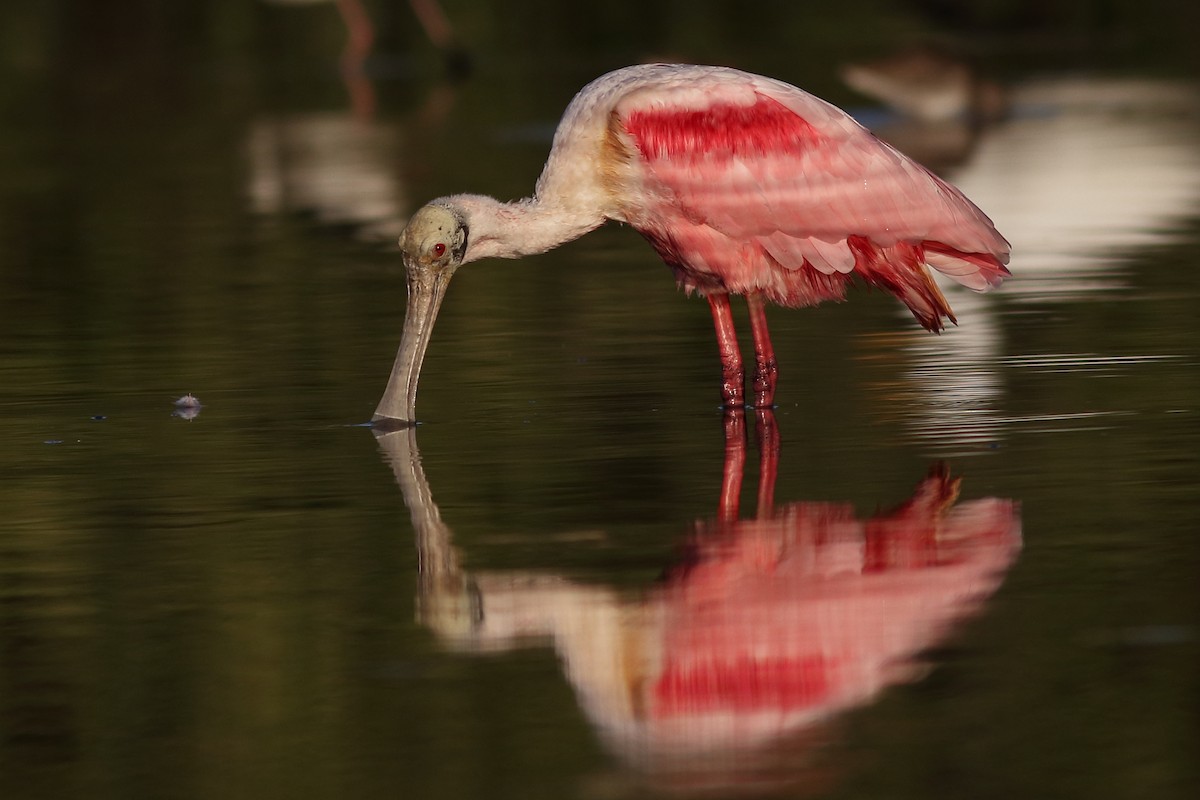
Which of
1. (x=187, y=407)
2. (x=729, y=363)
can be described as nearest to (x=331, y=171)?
(x=187, y=407)

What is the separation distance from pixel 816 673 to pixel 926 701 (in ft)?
0.97

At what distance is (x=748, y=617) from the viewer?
6.54 meters

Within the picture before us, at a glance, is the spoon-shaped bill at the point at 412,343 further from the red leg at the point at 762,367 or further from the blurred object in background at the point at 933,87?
the blurred object in background at the point at 933,87

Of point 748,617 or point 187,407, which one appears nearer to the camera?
point 748,617

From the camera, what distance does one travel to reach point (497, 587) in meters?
7.06

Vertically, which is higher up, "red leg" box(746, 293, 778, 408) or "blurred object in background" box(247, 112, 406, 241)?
"blurred object in background" box(247, 112, 406, 241)

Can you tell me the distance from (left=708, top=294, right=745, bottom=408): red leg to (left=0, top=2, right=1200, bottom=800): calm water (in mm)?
200

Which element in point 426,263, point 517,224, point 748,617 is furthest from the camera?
point 517,224

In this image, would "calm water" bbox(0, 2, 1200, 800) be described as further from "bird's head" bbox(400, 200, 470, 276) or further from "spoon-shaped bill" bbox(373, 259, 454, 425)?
"bird's head" bbox(400, 200, 470, 276)

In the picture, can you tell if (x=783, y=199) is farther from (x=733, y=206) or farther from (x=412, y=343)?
(x=412, y=343)

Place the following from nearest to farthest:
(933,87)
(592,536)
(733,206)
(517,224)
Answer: (592,536), (733,206), (517,224), (933,87)

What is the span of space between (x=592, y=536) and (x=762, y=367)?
270 centimetres

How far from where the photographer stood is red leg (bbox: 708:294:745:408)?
10148 mm

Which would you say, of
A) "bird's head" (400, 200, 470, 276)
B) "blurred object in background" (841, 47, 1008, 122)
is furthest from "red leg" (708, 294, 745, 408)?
"blurred object in background" (841, 47, 1008, 122)
